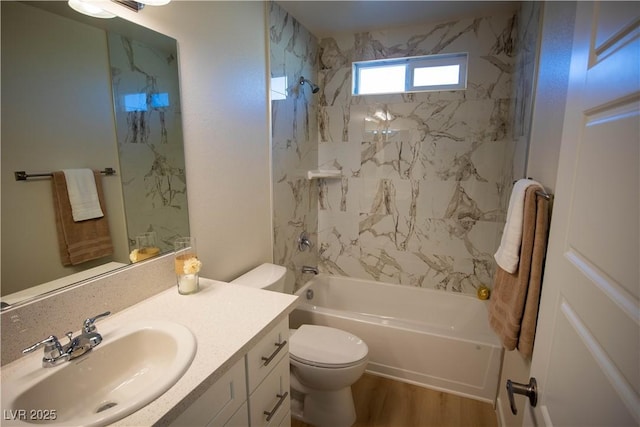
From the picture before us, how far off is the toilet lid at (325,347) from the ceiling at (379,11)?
2.20 meters

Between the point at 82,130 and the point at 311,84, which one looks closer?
the point at 82,130

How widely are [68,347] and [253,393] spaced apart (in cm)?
58

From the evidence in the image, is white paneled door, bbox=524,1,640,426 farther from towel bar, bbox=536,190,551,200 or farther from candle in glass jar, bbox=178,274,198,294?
candle in glass jar, bbox=178,274,198,294

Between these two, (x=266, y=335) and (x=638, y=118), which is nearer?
(x=638, y=118)

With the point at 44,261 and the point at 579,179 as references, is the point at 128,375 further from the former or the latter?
the point at 579,179

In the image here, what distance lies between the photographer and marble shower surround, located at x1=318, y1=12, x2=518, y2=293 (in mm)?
2422

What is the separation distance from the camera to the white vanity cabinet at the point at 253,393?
87cm

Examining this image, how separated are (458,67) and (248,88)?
1714mm

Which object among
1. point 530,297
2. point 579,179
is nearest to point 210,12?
point 579,179

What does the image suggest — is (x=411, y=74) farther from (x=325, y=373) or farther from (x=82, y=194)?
(x=82, y=194)

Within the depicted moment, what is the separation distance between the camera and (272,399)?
1229 millimetres

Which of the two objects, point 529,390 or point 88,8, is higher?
point 88,8

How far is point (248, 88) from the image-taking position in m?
1.91

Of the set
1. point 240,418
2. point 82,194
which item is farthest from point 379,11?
point 240,418
